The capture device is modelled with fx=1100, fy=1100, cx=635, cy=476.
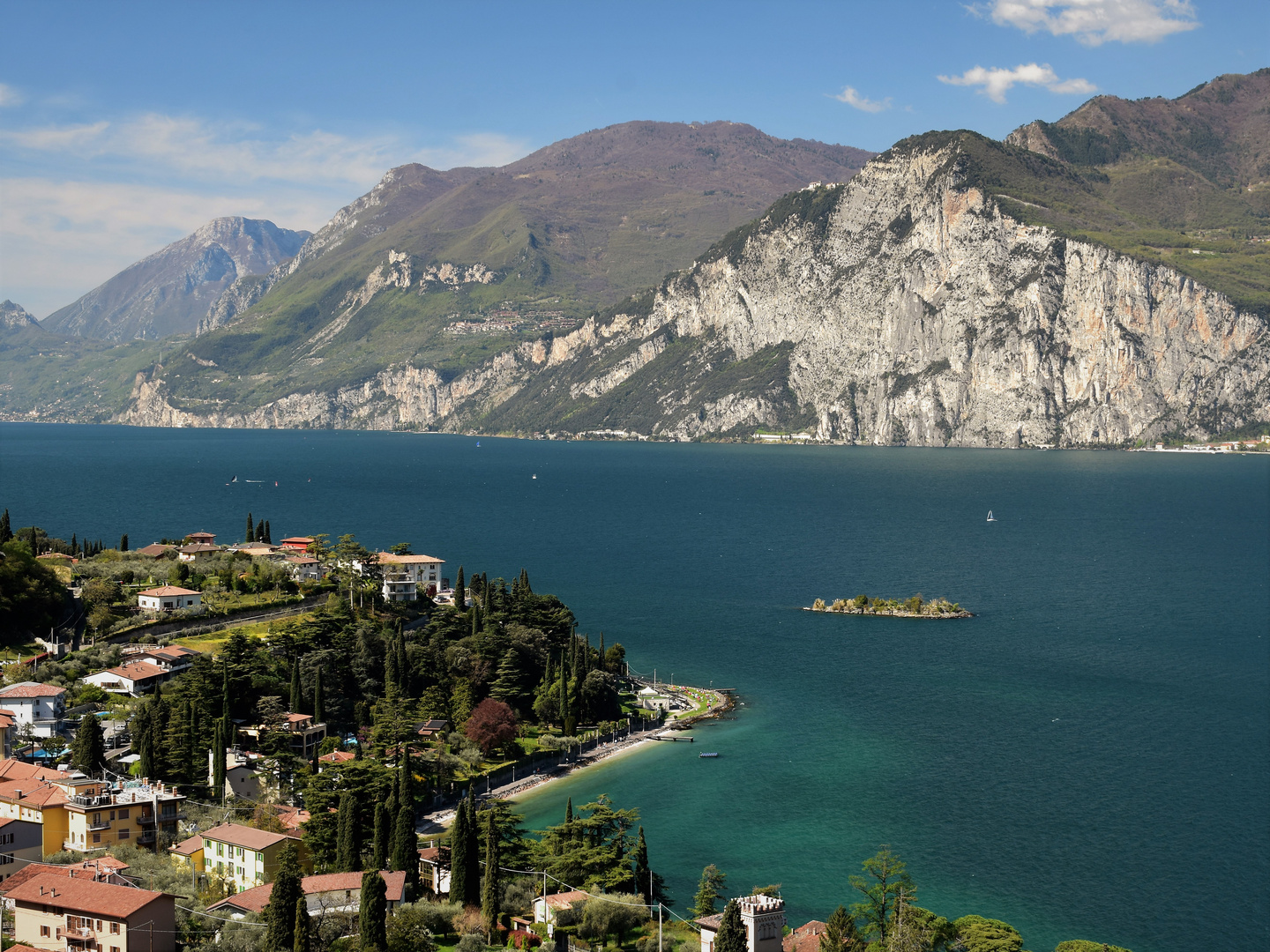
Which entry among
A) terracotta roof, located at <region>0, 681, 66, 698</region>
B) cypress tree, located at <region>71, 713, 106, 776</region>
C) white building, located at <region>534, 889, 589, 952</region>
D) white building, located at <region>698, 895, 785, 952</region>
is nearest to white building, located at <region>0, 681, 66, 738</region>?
terracotta roof, located at <region>0, 681, 66, 698</region>

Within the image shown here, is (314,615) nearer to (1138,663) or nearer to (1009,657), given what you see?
(1009,657)

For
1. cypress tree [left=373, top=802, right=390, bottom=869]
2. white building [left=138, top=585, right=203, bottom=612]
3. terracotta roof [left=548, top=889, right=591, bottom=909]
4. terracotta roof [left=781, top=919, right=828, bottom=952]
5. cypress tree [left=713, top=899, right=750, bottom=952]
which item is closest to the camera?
cypress tree [left=713, top=899, right=750, bottom=952]

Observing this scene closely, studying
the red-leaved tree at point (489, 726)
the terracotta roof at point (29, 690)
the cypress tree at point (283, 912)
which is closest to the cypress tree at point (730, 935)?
the cypress tree at point (283, 912)

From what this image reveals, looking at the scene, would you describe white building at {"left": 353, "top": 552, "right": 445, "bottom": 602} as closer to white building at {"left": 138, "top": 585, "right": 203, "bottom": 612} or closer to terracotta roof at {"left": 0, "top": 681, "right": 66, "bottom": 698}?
white building at {"left": 138, "top": 585, "right": 203, "bottom": 612}

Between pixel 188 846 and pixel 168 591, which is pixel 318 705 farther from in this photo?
pixel 168 591

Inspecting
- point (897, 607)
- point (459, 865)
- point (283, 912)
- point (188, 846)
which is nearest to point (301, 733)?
point (188, 846)

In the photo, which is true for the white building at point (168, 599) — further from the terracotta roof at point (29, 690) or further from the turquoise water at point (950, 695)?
the turquoise water at point (950, 695)
